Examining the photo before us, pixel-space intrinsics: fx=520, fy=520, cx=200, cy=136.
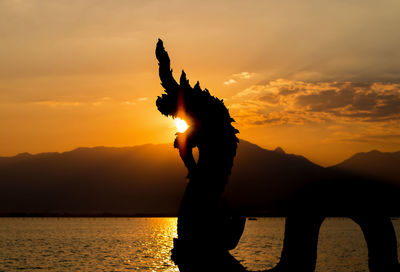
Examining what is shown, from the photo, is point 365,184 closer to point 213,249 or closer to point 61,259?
point 213,249

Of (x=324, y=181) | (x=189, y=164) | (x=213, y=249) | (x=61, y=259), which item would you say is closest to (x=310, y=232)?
(x=324, y=181)

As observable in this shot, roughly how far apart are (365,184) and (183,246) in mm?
4200

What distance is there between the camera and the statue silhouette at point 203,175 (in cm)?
1165

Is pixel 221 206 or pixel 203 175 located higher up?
pixel 203 175

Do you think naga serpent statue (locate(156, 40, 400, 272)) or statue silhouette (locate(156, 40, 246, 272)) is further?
statue silhouette (locate(156, 40, 246, 272))

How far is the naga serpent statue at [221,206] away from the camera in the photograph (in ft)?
35.5

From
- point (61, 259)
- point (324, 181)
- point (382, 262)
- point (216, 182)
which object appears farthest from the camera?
point (61, 259)

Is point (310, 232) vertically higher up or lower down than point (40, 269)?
higher up

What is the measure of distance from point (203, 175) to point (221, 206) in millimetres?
839

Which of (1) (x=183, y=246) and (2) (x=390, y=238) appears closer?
(2) (x=390, y=238)

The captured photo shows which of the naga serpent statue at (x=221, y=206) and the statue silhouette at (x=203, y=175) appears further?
the statue silhouette at (x=203, y=175)

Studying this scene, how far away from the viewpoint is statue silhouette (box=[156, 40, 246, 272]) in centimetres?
1165

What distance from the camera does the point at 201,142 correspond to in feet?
40.2

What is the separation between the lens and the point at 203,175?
12.1 meters
